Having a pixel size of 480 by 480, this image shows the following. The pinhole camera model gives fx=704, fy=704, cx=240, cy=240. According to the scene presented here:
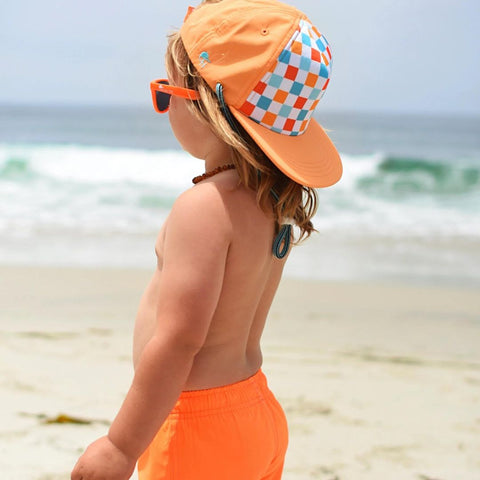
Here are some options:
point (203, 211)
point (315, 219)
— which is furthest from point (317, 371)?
point (315, 219)

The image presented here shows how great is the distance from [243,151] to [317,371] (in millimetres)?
2523

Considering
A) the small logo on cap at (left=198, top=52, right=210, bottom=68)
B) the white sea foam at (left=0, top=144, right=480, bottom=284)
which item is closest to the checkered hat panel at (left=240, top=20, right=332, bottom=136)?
the small logo on cap at (left=198, top=52, right=210, bottom=68)

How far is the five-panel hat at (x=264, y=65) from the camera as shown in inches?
54.0

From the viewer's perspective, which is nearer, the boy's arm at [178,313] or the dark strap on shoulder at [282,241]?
the boy's arm at [178,313]

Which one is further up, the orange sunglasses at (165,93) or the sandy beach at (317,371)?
the orange sunglasses at (165,93)

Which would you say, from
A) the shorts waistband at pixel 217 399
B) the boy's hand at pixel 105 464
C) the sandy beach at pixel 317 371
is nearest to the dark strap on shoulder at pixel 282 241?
the shorts waistband at pixel 217 399

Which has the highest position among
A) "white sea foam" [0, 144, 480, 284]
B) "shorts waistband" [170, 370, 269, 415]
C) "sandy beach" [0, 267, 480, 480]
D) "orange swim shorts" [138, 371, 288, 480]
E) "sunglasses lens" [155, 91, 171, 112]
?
"sunglasses lens" [155, 91, 171, 112]

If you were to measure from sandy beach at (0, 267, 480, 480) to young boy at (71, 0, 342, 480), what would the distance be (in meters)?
1.26

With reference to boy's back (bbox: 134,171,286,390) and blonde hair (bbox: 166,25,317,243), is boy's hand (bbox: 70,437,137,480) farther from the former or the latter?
blonde hair (bbox: 166,25,317,243)

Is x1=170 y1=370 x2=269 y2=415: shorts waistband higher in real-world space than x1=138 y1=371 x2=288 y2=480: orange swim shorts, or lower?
higher

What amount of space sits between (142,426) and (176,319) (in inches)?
8.7

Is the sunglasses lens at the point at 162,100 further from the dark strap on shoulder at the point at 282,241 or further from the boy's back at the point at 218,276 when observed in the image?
the dark strap on shoulder at the point at 282,241

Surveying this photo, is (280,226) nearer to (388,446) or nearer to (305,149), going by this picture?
(305,149)

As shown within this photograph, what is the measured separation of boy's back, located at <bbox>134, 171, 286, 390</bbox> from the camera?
134 centimetres
